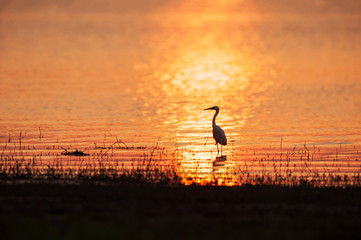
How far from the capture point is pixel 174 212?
12156 mm

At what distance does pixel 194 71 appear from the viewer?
7025 centimetres

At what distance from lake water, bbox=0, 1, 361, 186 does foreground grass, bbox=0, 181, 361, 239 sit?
5.03m

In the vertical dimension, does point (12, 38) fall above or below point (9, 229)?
above

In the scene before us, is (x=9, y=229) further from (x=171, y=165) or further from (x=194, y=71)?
(x=194, y=71)

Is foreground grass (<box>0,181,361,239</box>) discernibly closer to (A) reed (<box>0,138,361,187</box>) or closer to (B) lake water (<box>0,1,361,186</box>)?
(A) reed (<box>0,138,361,187</box>)

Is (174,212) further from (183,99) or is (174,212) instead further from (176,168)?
(183,99)

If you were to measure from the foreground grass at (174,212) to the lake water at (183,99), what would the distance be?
198 inches

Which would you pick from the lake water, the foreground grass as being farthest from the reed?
the foreground grass

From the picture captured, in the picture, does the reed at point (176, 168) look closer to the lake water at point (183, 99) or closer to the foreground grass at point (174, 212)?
the lake water at point (183, 99)

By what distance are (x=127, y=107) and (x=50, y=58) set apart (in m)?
44.8

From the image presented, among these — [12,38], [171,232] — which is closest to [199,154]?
[171,232]

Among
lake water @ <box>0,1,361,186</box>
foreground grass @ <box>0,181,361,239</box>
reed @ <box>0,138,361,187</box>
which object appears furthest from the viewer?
lake water @ <box>0,1,361,186</box>

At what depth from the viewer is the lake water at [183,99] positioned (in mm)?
25062

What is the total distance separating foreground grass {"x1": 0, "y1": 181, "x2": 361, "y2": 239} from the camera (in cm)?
1073
